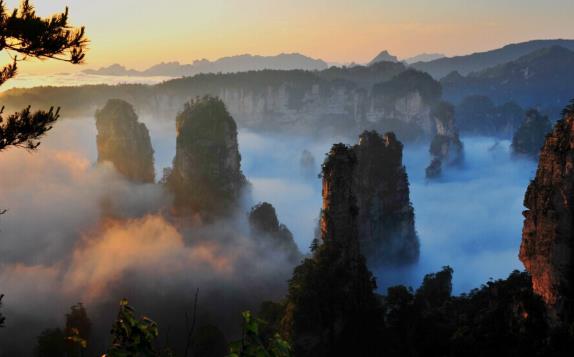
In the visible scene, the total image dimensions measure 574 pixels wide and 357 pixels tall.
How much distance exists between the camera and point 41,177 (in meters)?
114

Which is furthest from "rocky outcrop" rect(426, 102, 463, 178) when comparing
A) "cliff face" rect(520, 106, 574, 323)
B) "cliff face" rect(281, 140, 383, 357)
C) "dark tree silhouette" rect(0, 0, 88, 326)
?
"dark tree silhouette" rect(0, 0, 88, 326)

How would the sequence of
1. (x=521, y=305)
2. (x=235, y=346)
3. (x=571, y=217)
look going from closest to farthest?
(x=235, y=346) → (x=571, y=217) → (x=521, y=305)

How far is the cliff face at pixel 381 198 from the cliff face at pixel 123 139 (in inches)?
1599

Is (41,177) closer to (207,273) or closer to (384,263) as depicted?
(207,273)

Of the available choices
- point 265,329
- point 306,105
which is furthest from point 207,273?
point 306,105

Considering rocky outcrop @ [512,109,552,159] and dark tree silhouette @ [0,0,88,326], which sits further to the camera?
rocky outcrop @ [512,109,552,159]

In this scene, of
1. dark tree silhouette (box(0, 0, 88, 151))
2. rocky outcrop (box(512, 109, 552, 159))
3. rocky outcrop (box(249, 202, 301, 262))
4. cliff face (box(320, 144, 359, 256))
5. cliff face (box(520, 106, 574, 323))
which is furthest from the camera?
rocky outcrop (box(512, 109, 552, 159))

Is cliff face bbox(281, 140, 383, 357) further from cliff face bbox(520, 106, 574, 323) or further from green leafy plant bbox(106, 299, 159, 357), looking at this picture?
green leafy plant bbox(106, 299, 159, 357)

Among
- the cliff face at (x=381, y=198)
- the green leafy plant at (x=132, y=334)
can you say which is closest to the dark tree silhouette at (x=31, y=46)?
the green leafy plant at (x=132, y=334)

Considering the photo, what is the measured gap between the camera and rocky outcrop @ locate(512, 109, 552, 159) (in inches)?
5896

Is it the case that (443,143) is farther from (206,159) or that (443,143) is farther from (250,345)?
(250,345)

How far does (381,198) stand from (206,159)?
26.3m

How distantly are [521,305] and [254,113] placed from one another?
164 metres

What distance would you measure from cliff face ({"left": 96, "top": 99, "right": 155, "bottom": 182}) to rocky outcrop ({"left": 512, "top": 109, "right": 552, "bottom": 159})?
4687 inches
